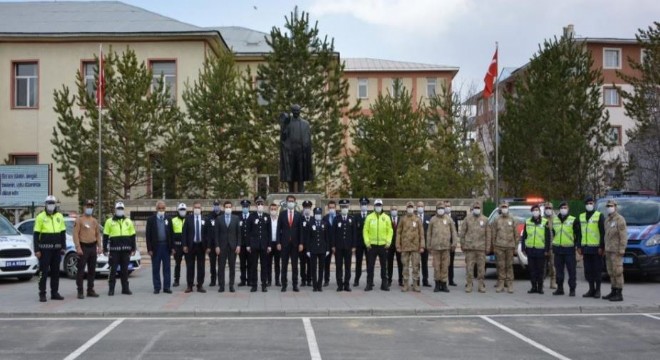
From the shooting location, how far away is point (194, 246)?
16656mm

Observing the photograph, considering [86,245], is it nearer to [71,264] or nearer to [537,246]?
[71,264]

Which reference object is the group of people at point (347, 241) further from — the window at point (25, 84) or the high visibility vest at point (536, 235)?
the window at point (25, 84)

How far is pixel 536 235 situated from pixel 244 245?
20.8ft

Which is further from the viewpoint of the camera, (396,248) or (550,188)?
(550,188)

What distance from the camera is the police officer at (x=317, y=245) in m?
16.6

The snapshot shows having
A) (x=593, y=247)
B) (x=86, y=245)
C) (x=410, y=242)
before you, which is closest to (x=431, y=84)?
(x=410, y=242)

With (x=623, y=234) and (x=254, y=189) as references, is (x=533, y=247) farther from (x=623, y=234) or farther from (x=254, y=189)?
(x=254, y=189)

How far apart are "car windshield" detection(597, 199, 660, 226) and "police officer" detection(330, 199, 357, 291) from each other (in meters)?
6.86

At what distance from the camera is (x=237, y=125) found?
113ft

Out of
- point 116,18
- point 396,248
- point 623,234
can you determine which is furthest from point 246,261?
point 116,18

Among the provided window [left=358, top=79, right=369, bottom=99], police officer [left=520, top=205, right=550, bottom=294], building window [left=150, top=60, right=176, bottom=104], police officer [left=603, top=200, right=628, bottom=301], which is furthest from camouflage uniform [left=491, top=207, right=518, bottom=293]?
window [left=358, top=79, right=369, bottom=99]

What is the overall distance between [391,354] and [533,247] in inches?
304

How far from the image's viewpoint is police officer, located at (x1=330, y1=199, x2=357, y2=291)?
1675 cm

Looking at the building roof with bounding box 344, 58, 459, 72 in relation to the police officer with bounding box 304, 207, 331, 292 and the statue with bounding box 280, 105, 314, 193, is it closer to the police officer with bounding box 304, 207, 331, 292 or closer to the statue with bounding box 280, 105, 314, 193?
the statue with bounding box 280, 105, 314, 193
